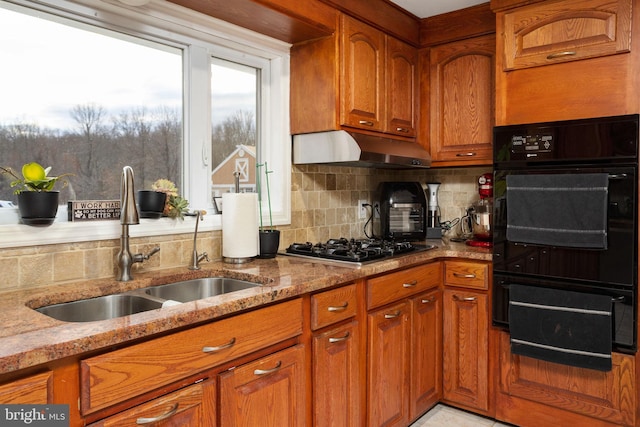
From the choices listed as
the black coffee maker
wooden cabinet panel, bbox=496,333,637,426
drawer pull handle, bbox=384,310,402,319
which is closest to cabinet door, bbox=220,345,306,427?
drawer pull handle, bbox=384,310,402,319

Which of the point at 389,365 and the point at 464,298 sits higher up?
the point at 464,298

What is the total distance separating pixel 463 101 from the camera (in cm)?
296

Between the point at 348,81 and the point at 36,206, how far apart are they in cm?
161

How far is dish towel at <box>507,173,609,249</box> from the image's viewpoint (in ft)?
7.15

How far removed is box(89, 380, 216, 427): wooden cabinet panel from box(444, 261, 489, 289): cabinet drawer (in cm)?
165

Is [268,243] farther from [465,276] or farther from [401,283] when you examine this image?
[465,276]

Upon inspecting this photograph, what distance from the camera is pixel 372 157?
245cm

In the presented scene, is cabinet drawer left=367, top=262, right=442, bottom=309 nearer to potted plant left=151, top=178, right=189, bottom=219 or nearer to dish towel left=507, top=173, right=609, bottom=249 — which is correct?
dish towel left=507, top=173, right=609, bottom=249

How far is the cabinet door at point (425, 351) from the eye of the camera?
8.09ft

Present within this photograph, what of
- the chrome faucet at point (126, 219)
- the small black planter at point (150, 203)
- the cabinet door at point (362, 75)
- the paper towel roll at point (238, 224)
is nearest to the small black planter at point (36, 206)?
the chrome faucet at point (126, 219)

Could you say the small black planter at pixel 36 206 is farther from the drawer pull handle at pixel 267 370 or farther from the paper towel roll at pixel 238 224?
the drawer pull handle at pixel 267 370

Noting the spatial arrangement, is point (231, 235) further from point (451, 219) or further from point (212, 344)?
point (451, 219)

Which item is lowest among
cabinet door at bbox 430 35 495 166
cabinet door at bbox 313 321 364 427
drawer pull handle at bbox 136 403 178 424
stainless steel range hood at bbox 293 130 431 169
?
cabinet door at bbox 313 321 364 427

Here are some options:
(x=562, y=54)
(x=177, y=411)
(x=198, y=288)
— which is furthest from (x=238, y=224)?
(x=562, y=54)
